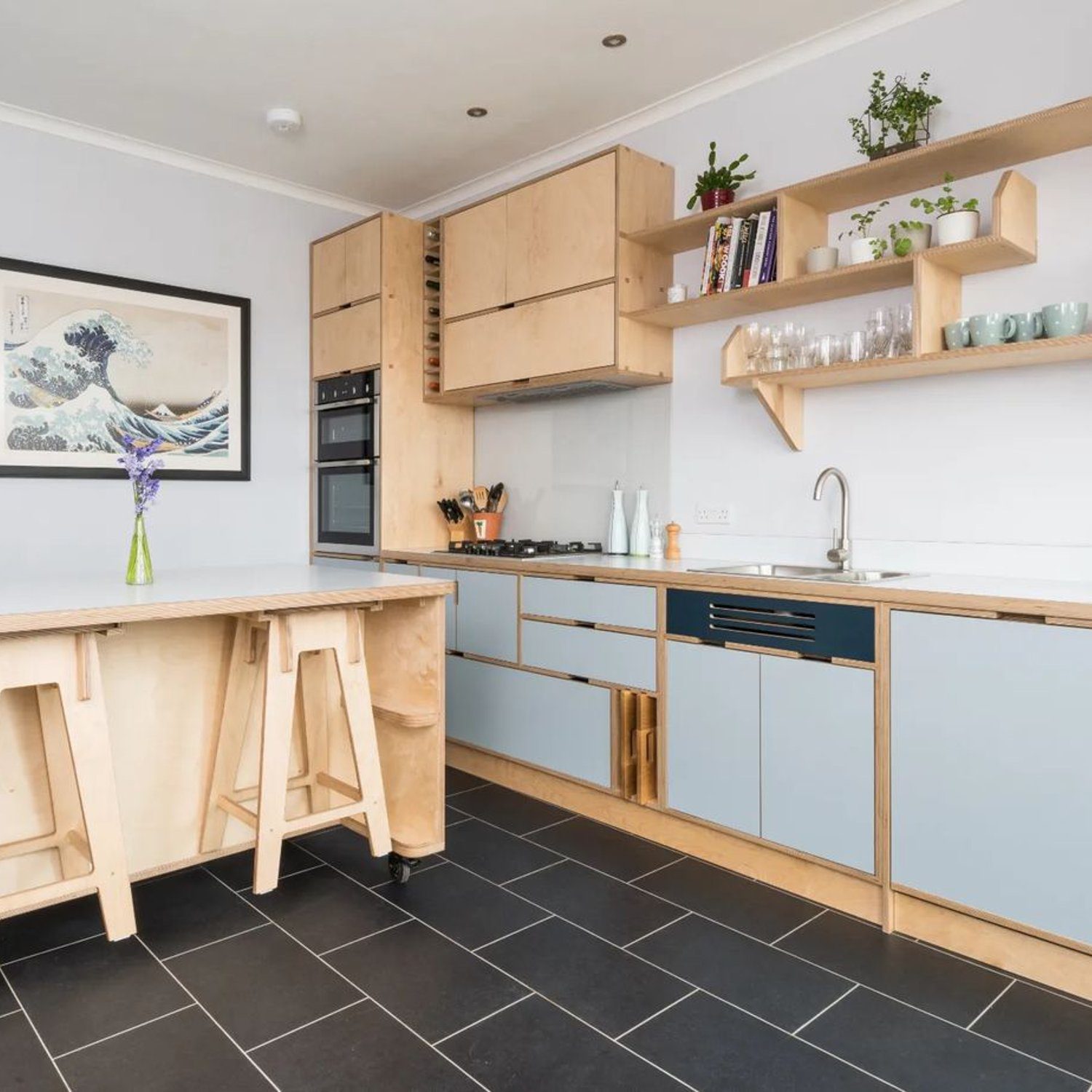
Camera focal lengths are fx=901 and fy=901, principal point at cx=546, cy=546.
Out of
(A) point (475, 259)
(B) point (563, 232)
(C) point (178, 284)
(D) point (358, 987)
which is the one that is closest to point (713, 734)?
(D) point (358, 987)

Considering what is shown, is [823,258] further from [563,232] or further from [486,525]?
[486,525]

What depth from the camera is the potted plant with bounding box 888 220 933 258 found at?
2566mm

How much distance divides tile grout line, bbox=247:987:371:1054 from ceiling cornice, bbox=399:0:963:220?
124 inches

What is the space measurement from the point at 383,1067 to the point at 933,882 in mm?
1379

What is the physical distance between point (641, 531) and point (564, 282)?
1015mm

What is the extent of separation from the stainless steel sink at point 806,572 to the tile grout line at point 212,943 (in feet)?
5.34

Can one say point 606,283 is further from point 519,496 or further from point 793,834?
point 793,834

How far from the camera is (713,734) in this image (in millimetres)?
2738

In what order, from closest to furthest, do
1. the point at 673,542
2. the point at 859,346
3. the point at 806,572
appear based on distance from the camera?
1. the point at 859,346
2. the point at 806,572
3. the point at 673,542

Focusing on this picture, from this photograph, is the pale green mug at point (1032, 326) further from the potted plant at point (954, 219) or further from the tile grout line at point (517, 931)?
the tile grout line at point (517, 931)

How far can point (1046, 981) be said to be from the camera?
2082 mm

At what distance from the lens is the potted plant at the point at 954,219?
2.49 meters

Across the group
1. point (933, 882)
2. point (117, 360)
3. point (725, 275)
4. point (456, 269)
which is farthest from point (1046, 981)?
point (117, 360)

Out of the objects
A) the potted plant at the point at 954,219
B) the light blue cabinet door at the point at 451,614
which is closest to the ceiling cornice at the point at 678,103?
the potted plant at the point at 954,219
